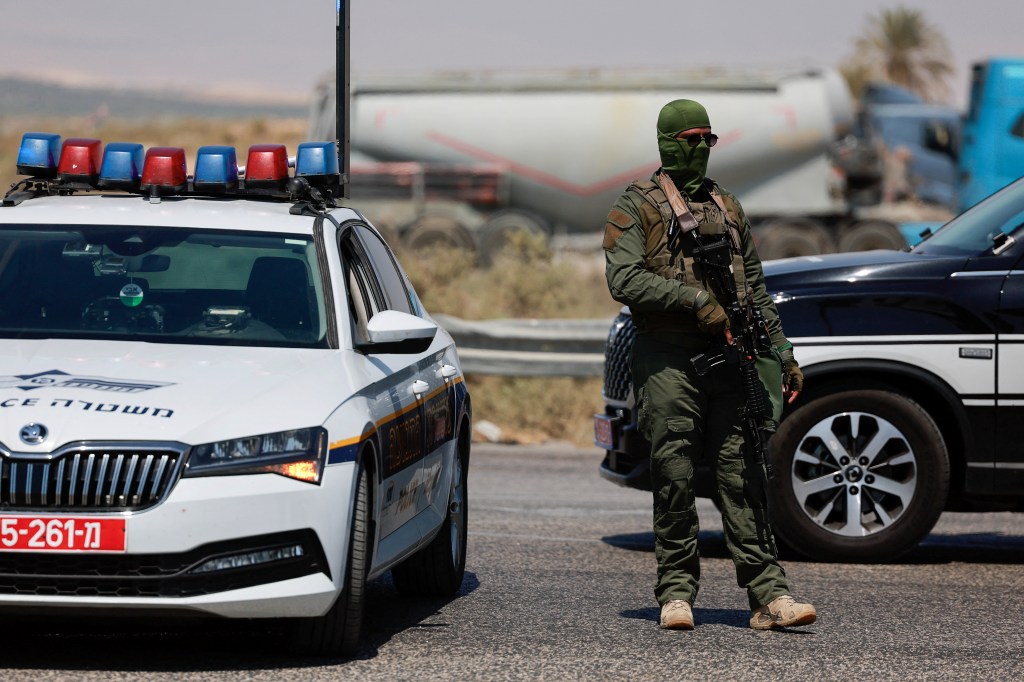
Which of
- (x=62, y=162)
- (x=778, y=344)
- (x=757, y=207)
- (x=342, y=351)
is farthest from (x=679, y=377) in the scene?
(x=757, y=207)

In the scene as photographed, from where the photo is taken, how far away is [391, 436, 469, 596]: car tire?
7.09 m

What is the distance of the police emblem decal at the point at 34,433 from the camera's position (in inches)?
203

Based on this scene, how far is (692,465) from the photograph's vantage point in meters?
6.49

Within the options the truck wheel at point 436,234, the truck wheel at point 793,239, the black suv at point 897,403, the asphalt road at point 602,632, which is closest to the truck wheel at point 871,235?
the truck wheel at point 793,239

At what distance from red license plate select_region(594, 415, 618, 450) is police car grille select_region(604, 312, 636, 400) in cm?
12

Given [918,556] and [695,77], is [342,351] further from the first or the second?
[695,77]

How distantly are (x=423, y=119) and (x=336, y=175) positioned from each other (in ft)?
80.3

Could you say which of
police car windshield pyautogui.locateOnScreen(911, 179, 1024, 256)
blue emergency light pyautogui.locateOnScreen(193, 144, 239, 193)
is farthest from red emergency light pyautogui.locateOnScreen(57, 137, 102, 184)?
police car windshield pyautogui.locateOnScreen(911, 179, 1024, 256)

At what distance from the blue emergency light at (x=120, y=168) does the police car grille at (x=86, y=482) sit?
210cm

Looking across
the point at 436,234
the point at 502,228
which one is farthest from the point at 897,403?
the point at 436,234

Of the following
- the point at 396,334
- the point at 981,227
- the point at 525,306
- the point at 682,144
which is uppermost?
the point at 682,144

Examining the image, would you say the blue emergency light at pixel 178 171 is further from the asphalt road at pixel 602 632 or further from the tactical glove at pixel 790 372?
the tactical glove at pixel 790 372

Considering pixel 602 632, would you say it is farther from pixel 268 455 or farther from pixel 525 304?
pixel 525 304

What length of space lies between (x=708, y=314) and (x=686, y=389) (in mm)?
328
